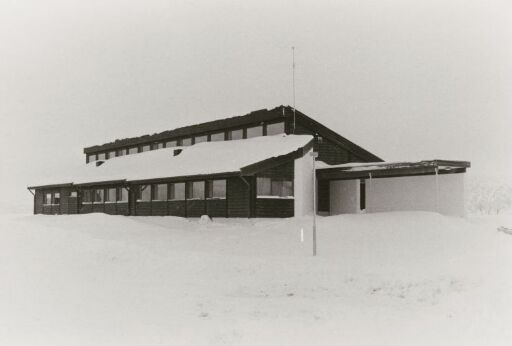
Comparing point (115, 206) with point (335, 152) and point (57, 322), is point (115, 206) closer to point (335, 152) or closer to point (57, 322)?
point (335, 152)

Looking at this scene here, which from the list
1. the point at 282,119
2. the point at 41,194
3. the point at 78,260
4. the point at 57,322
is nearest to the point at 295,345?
the point at 57,322

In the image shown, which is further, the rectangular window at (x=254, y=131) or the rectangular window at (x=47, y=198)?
the rectangular window at (x=47, y=198)

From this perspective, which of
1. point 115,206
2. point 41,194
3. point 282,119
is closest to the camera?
point 282,119

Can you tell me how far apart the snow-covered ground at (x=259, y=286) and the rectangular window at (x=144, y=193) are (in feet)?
30.1

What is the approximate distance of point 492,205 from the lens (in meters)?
75.2

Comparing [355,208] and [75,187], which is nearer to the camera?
[355,208]

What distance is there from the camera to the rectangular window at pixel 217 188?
27438 mm

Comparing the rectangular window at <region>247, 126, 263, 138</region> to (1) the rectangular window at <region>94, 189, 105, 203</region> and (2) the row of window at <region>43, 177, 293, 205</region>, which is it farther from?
(1) the rectangular window at <region>94, 189, 105, 203</region>

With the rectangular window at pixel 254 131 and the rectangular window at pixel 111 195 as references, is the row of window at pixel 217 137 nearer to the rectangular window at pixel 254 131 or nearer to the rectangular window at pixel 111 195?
the rectangular window at pixel 254 131

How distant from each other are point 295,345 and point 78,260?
376 inches

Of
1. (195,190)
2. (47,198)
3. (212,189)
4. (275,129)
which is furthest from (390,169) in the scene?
(47,198)

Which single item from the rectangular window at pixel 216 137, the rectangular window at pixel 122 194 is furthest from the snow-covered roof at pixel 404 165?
the rectangular window at pixel 122 194

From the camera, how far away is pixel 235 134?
33.6m

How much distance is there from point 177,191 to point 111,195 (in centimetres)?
748
